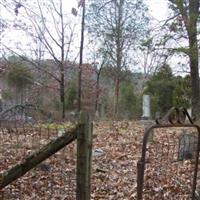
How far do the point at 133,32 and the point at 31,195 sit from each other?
21.5 meters

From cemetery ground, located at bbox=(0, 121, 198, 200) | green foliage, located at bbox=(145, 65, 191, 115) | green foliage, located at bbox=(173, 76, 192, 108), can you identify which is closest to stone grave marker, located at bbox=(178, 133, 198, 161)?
cemetery ground, located at bbox=(0, 121, 198, 200)

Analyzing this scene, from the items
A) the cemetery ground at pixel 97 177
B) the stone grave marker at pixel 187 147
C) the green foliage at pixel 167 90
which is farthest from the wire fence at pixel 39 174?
the green foliage at pixel 167 90

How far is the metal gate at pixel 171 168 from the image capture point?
3.85m

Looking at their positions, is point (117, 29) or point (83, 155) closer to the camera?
point (83, 155)

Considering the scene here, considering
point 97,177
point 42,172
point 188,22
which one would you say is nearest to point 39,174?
point 42,172

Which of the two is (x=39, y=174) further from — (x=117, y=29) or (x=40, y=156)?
(x=117, y=29)

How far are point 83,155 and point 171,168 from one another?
3873 mm

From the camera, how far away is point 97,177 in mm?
6305

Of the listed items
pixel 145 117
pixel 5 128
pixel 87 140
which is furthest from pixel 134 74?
pixel 87 140

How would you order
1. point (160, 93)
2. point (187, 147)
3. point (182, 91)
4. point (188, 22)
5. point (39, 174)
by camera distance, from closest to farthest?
point (39, 174) < point (187, 147) < point (188, 22) < point (182, 91) < point (160, 93)

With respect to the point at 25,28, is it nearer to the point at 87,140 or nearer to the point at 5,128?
the point at 5,128

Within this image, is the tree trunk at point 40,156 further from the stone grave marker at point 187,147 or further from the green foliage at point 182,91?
the green foliage at point 182,91

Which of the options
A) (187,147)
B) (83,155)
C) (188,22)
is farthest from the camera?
(188,22)

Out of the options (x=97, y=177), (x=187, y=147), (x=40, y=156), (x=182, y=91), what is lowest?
(x=97, y=177)
